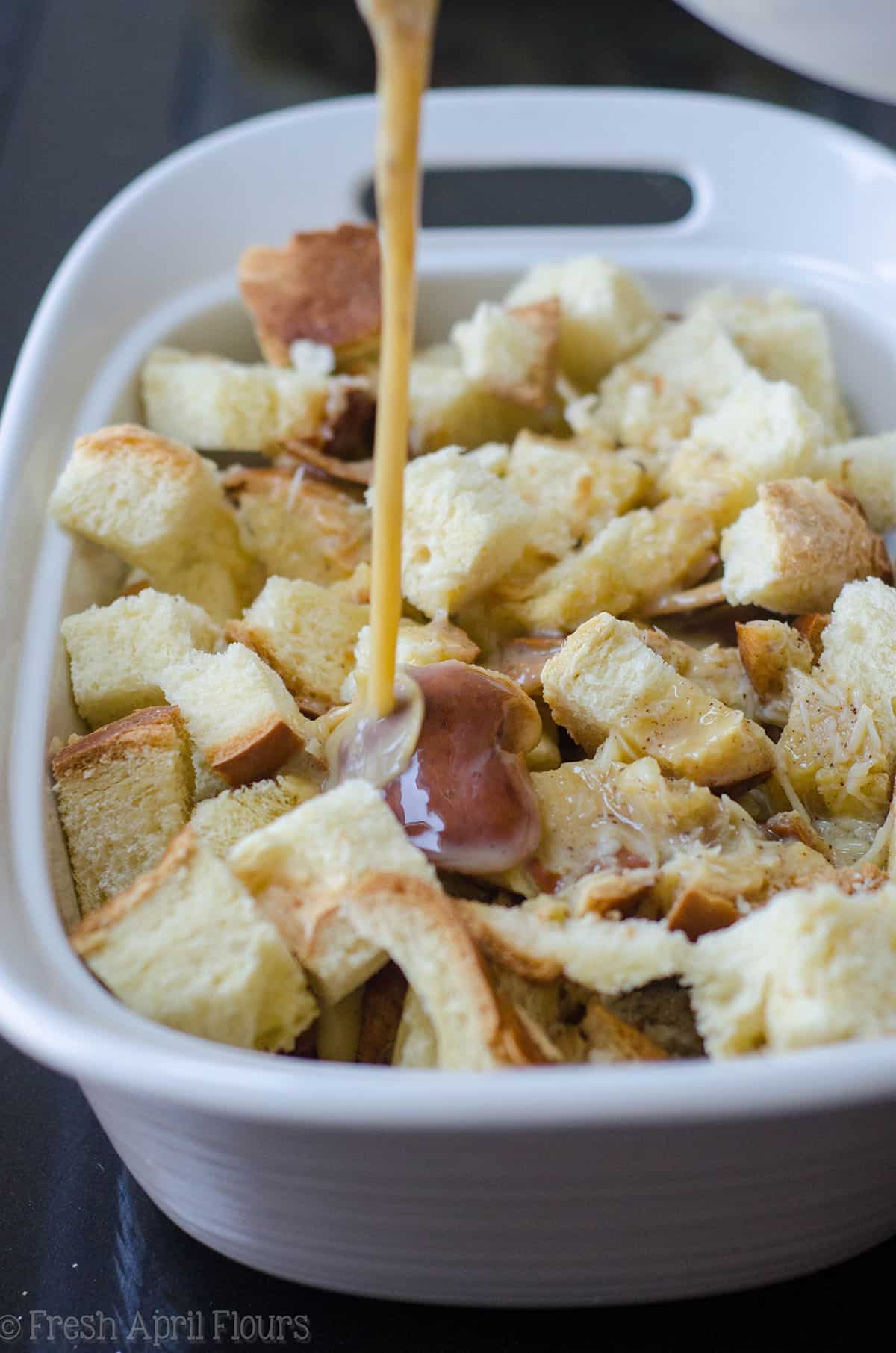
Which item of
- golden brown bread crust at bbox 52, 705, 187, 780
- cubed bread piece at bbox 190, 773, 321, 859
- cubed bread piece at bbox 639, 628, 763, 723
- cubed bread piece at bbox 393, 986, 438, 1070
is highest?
cubed bread piece at bbox 639, 628, 763, 723

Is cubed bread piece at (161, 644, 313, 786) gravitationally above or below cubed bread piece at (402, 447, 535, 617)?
below

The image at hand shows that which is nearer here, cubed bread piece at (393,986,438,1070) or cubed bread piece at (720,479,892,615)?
cubed bread piece at (393,986,438,1070)

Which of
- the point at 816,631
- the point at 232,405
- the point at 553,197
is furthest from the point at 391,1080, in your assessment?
the point at 553,197

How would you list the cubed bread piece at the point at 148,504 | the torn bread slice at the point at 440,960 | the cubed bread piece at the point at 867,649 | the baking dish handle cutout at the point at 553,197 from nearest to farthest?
the torn bread slice at the point at 440,960 < the cubed bread piece at the point at 867,649 < the cubed bread piece at the point at 148,504 < the baking dish handle cutout at the point at 553,197

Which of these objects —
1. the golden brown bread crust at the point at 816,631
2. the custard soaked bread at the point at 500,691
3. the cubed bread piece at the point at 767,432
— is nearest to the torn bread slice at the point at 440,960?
the custard soaked bread at the point at 500,691

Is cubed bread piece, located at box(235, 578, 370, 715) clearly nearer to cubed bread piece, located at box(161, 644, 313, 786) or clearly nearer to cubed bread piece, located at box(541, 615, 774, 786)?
cubed bread piece, located at box(161, 644, 313, 786)

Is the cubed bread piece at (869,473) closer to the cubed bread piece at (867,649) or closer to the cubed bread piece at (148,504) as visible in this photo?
the cubed bread piece at (867,649)

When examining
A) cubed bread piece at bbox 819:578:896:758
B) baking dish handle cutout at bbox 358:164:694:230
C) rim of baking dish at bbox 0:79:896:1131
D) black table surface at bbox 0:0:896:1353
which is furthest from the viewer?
baking dish handle cutout at bbox 358:164:694:230

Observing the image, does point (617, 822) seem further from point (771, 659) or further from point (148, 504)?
point (148, 504)

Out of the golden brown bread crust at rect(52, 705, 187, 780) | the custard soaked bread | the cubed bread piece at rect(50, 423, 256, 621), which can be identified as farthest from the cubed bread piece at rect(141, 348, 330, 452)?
the golden brown bread crust at rect(52, 705, 187, 780)
